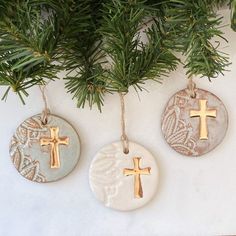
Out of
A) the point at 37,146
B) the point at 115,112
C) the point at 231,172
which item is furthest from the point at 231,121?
the point at 37,146

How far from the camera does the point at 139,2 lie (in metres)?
0.55

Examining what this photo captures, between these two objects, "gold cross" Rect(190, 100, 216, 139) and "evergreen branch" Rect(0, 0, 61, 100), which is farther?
"gold cross" Rect(190, 100, 216, 139)

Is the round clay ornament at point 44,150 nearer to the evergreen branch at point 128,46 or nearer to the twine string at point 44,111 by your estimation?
the twine string at point 44,111

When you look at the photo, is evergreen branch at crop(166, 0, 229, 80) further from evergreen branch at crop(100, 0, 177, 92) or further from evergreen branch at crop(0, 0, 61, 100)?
evergreen branch at crop(0, 0, 61, 100)

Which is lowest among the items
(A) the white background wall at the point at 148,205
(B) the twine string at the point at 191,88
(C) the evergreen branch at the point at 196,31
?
(A) the white background wall at the point at 148,205

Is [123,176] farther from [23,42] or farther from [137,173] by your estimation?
[23,42]

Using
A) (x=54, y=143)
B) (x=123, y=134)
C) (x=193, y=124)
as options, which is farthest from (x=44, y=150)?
(x=193, y=124)

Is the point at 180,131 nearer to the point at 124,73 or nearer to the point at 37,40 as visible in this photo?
the point at 124,73

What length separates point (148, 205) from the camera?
0.67m

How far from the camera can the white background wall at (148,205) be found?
2.18 feet

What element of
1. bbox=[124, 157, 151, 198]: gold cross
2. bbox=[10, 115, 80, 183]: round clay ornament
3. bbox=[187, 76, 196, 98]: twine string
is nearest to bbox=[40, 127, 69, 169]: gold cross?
bbox=[10, 115, 80, 183]: round clay ornament

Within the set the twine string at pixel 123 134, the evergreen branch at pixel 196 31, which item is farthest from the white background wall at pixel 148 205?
the evergreen branch at pixel 196 31

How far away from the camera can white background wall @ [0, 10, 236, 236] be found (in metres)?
0.66

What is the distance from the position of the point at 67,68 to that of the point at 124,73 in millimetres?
106
